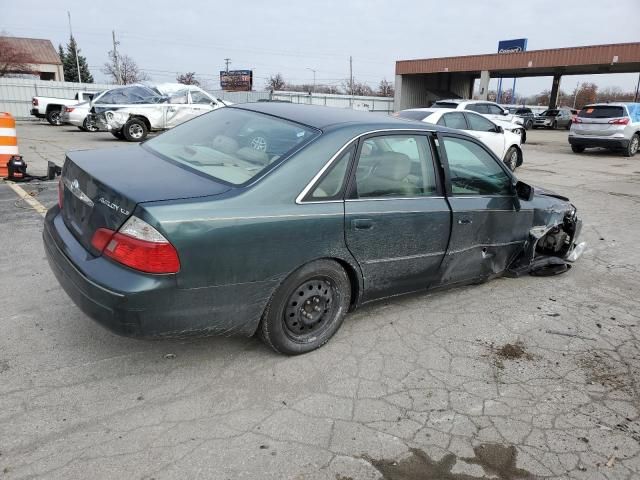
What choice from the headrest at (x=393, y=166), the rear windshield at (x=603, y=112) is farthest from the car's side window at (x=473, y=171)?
the rear windshield at (x=603, y=112)

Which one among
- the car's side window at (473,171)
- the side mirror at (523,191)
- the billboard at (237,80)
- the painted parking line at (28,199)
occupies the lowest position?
the painted parking line at (28,199)

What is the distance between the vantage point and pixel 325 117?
135 inches

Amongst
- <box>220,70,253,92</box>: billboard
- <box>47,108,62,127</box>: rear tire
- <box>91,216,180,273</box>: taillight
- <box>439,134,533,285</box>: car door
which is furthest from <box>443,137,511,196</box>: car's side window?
<box>220,70,253,92</box>: billboard

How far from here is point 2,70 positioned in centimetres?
4284

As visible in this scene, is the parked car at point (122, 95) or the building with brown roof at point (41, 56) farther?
the building with brown roof at point (41, 56)

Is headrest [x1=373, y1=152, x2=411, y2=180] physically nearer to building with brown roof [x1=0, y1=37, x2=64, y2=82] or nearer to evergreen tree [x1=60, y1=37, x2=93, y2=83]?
building with brown roof [x1=0, y1=37, x2=64, y2=82]

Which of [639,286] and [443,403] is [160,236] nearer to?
[443,403]

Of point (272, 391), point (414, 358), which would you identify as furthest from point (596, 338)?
point (272, 391)

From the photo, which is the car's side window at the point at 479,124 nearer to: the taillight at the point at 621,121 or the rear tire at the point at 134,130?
the taillight at the point at 621,121

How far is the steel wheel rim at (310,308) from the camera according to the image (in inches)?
121

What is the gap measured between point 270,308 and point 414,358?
1065mm

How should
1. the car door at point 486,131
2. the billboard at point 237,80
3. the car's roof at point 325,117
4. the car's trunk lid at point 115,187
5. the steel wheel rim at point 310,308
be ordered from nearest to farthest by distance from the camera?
the car's trunk lid at point 115,187 → the steel wheel rim at point 310,308 → the car's roof at point 325,117 → the car door at point 486,131 → the billboard at point 237,80

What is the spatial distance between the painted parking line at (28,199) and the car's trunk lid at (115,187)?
3383 mm

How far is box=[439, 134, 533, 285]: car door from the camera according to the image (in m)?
3.78
